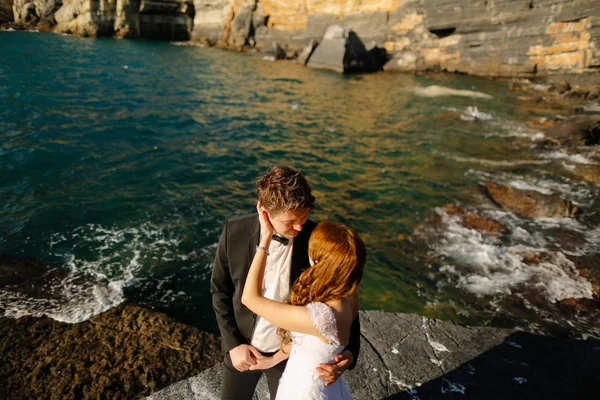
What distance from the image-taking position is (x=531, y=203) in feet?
27.9

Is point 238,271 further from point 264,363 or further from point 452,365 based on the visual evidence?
point 452,365

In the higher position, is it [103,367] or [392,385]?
[392,385]

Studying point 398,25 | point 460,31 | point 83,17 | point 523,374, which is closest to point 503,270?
point 523,374

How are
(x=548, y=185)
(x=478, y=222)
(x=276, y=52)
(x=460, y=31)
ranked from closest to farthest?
(x=478, y=222), (x=548, y=185), (x=460, y=31), (x=276, y=52)

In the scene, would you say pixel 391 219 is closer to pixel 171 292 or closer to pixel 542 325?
pixel 542 325

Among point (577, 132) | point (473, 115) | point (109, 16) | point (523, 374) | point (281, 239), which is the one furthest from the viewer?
point (109, 16)

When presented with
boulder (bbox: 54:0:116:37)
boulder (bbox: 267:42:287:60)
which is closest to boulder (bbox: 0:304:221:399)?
boulder (bbox: 267:42:287:60)

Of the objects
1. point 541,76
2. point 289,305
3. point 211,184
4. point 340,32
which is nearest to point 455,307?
point 289,305

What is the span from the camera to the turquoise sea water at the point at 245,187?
19.0ft

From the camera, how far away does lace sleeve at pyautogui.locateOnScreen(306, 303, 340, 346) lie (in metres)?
1.77

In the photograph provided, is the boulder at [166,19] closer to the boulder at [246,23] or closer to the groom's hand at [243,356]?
the boulder at [246,23]

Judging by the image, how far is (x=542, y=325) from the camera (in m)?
5.22

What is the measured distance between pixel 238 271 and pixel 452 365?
2.55m

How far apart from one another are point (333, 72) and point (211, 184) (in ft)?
67.7
